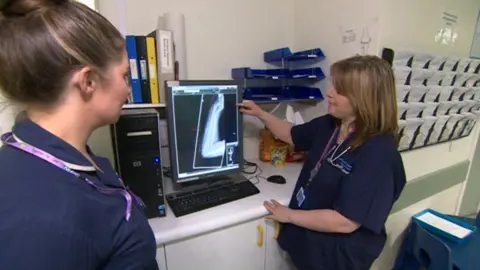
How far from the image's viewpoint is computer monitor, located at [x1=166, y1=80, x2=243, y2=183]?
1180mm

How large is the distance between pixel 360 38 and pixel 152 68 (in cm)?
111

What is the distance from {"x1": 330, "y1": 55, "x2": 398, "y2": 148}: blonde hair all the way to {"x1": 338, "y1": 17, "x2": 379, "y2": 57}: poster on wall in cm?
43

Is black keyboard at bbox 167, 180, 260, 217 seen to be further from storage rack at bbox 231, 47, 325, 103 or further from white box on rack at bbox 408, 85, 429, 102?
white box on rack at bbox 408, 85, 429, 102

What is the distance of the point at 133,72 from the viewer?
114 centimetres

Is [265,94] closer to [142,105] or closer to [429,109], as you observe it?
[142,105]

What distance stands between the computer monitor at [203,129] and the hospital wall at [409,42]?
0.71 meters

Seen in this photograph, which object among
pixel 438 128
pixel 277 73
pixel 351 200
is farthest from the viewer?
pixel 438 128

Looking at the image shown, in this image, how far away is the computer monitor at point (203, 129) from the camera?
118cm

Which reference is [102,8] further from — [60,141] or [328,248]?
[328,248]

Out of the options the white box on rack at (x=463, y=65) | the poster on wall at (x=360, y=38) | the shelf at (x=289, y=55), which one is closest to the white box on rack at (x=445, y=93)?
the white box on rack at (x=463, y=65)

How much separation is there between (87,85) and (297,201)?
96 cm

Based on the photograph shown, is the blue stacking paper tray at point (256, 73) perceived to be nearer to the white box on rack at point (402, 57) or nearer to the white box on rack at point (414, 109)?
the white box on rack at point (402, 57)

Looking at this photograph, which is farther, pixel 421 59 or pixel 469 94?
pixel 469 94

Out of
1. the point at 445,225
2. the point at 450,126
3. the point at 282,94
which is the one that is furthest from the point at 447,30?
the point at 445,225
